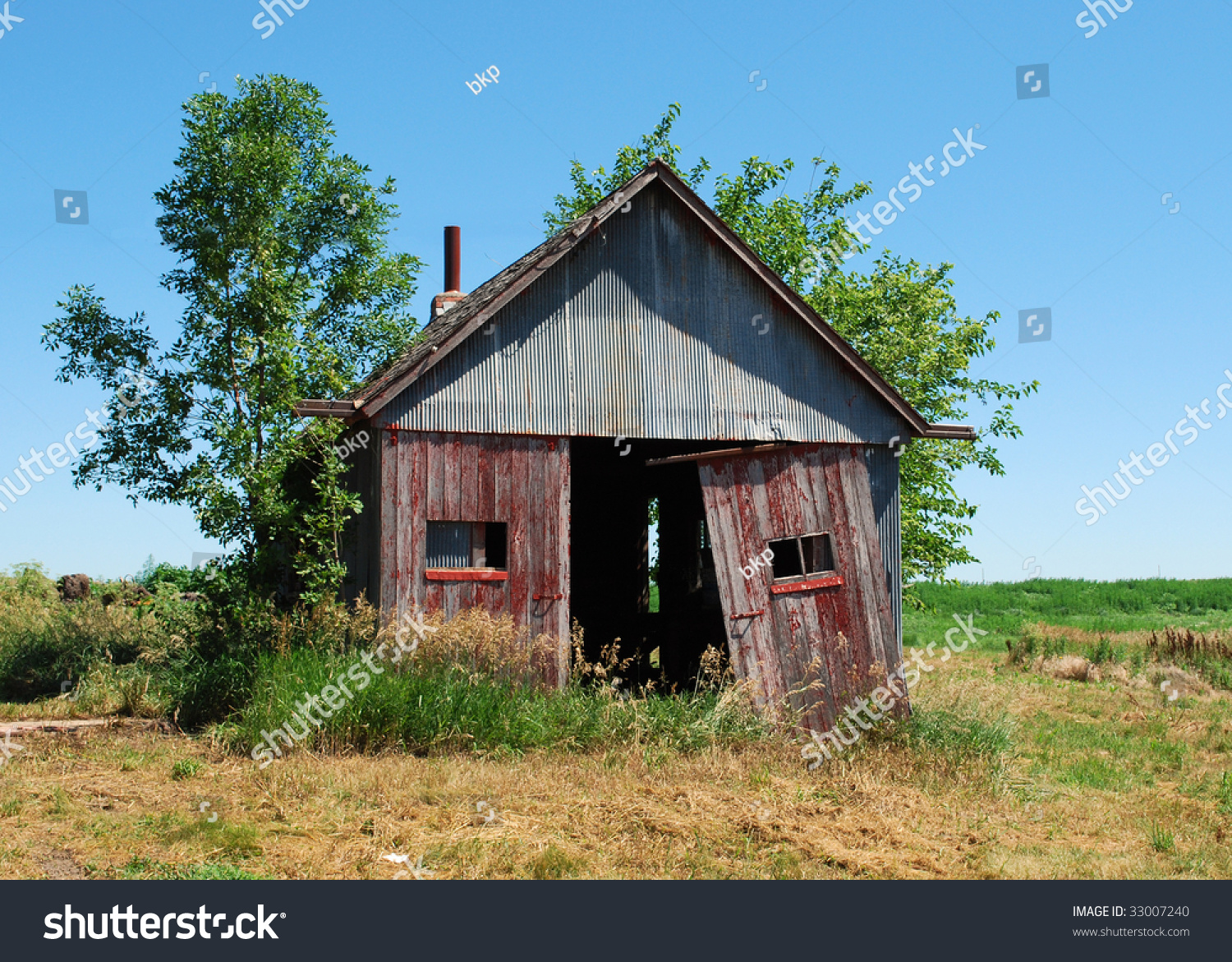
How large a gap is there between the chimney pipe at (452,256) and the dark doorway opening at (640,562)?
14.6ft

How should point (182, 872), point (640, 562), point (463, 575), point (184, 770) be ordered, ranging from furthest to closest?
point (640, 562) → point (463, 575) → point (184, 770) → point (182, 872)

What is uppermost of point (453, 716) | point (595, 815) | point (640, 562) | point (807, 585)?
point (640, 562)

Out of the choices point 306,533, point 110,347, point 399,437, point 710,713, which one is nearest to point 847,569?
point 710,713

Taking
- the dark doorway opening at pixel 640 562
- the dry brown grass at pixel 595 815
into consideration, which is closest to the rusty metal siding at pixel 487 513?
the dry brown grass at pixel 595 815

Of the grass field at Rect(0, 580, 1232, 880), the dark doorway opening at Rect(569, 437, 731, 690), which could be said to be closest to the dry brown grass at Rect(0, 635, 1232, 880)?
the grass field at Rect(0, 580, 1232, 880)

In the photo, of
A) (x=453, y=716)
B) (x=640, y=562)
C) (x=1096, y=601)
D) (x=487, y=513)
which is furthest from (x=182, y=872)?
(x=1096, y=601)

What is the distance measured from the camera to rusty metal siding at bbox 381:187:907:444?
1200 cm

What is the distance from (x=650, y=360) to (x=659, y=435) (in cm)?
92

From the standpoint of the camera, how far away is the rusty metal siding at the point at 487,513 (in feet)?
38.1

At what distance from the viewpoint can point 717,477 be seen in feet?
40.9

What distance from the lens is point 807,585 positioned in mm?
12523

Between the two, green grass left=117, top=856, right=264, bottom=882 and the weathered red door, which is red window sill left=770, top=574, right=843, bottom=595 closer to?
the weathered red door

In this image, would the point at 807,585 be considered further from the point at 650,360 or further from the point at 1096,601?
the point at 1096,601
